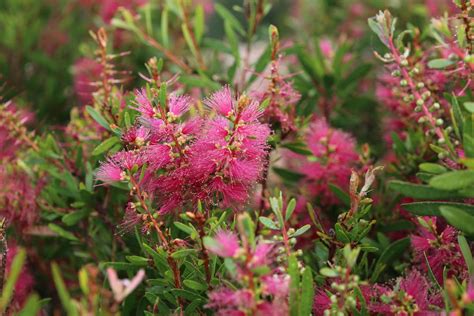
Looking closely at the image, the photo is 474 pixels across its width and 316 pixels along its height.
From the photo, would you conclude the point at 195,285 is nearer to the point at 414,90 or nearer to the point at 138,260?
the point at 138,260

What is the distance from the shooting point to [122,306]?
860 mm

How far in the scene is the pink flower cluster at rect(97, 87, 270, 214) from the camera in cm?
73

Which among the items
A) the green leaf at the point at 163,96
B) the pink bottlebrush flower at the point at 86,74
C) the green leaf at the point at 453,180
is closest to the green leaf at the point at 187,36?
the pink bottlebrush flower at the point at 86,74

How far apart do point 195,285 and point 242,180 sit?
14 cm

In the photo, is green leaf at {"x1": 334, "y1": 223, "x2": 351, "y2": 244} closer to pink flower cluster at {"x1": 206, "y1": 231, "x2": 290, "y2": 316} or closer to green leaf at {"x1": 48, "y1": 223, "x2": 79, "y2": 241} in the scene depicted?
pink flower cluster at {"x1": 206, "y1": 231, "x2": 290, "y2": 316}

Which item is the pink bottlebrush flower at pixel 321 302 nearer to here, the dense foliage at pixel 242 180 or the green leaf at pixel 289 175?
the dense foliage at pixel 242 180

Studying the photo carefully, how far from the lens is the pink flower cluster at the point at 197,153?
73 centimetres

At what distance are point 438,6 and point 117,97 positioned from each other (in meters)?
0.84

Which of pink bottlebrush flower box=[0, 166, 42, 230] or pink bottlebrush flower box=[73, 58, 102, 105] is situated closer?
pink bottlebrush flower box=[0, 166, 42, 230]

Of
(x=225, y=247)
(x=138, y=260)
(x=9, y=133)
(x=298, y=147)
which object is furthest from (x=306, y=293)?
(x=9, y=133)

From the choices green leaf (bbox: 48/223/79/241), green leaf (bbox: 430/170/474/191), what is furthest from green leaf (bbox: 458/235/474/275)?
green leaf (bbox: 48/223/79/241)

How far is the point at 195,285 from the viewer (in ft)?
2.35

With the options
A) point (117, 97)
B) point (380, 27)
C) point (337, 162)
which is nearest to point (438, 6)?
point (337, 162)

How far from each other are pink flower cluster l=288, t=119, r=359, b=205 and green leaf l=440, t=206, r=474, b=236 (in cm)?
33
